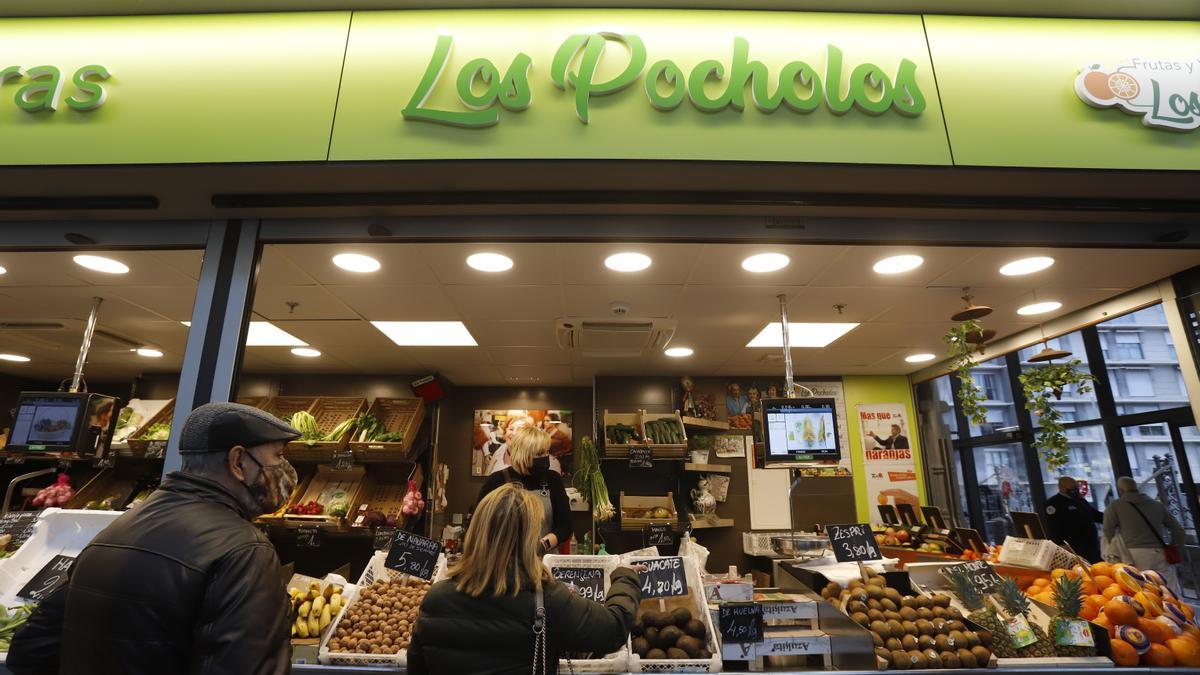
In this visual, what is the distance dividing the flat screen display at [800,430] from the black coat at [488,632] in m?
2.33

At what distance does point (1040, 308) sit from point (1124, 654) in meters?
3.36

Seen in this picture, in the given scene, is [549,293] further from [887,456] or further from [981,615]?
[887,456]

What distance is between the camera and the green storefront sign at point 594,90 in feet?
8.59

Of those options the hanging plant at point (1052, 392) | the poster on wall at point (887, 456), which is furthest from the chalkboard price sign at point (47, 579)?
the poster on wall at point (887, 456)

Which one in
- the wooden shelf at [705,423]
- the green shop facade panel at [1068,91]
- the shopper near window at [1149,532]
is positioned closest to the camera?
the green shop facade panel at [1068,91]

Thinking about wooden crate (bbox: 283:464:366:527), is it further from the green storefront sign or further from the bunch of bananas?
the green storefront sign

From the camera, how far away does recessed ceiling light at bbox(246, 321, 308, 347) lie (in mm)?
5332

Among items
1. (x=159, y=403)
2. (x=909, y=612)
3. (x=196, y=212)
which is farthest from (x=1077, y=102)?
(x=159, y=403)

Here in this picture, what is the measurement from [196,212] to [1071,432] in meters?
8.66

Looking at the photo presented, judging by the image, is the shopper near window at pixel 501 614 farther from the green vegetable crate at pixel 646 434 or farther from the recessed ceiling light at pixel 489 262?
the green vegetable crate at pixel 646 434

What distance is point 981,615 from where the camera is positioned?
2.72m

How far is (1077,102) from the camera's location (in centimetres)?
272

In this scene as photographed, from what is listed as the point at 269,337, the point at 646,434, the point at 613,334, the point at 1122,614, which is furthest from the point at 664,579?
the point at 269,337

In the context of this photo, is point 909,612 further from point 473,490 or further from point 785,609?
point 473,490
